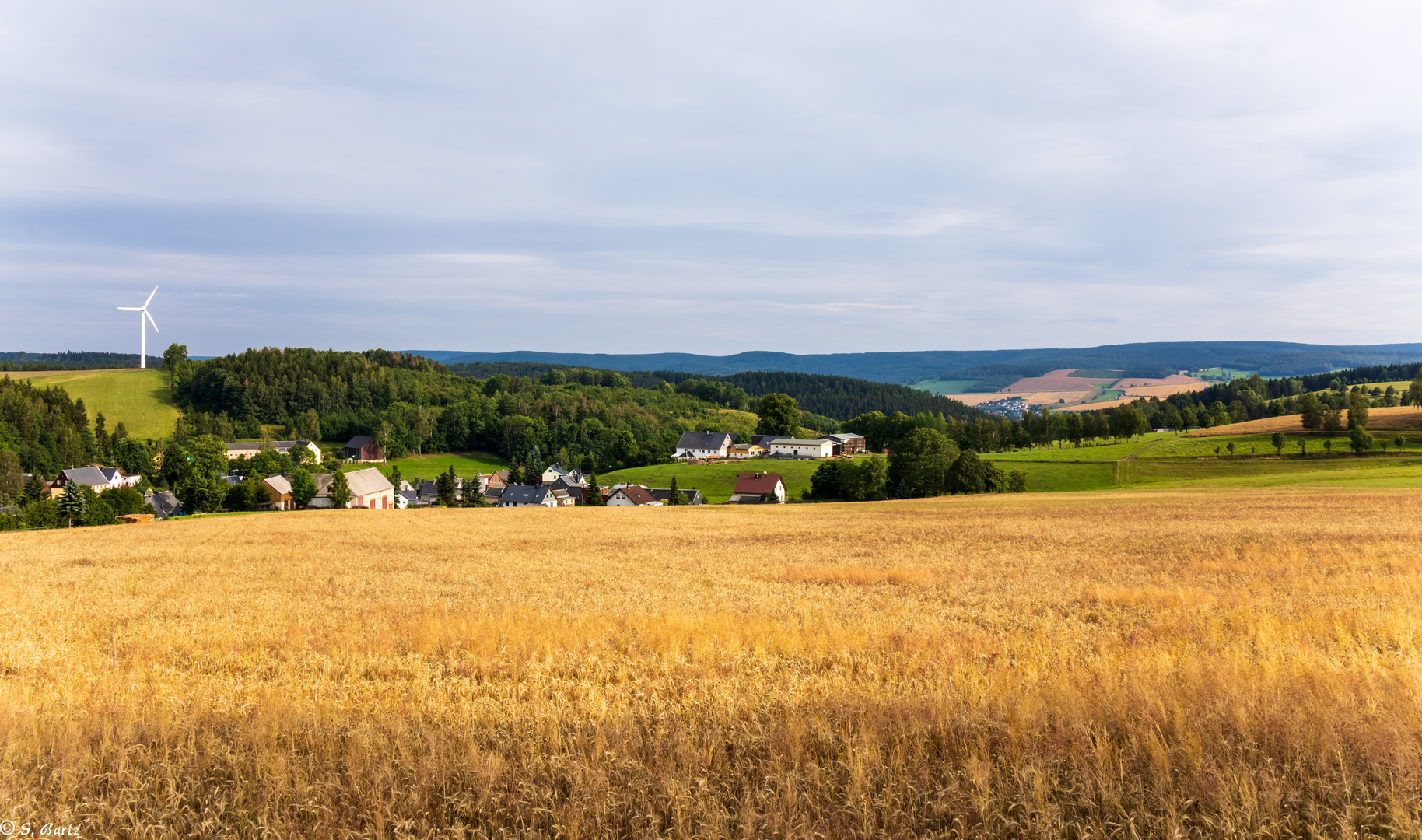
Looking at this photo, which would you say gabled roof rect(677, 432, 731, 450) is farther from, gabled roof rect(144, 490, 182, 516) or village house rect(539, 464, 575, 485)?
gabled roof rect(144, 490, 182, 516)

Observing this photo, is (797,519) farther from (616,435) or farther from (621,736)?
(616,435)

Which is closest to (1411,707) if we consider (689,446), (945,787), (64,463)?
(945,787)

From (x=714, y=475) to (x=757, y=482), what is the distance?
13876 millimetres

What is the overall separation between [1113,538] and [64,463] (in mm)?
172784

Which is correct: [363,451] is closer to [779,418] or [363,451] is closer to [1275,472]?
[779,418]

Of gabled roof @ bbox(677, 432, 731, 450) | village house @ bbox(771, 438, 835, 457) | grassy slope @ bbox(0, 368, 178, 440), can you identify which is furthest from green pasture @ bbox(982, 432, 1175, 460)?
grassy slope @ bbox(0, 368, 178, 440)

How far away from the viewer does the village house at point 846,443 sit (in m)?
157

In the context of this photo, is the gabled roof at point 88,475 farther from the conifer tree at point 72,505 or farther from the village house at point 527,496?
the village house at point 527,496

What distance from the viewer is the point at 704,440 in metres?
168

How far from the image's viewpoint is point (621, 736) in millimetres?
5859

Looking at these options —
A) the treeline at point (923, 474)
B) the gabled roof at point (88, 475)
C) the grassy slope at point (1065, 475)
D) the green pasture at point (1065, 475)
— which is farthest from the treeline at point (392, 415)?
the grassy slope at point (1065, 475)

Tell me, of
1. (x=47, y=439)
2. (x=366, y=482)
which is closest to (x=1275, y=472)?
(x=366, y=482)

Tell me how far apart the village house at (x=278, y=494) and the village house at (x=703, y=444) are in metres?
80.2

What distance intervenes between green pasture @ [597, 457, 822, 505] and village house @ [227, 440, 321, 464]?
61828 millimetres
